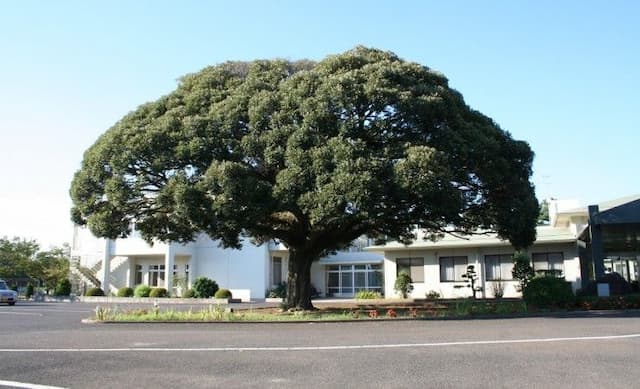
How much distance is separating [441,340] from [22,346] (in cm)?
878

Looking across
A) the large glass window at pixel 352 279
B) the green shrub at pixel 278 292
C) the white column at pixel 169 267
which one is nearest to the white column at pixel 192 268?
the white column at pixel 169 267

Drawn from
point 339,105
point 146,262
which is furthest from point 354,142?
point 146,262

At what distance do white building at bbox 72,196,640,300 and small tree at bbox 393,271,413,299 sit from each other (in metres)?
0.92

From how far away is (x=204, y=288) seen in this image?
36406 millimetres

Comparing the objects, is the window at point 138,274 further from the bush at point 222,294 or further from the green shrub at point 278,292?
the bush at point 222,294

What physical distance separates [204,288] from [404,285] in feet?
42.3

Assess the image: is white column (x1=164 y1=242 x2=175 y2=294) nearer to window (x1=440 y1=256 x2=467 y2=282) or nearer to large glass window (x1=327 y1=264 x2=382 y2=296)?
large glass window (x1=327 y1=264 x2=382 y2=296)

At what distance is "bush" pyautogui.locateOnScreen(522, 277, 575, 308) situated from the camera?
824 inches

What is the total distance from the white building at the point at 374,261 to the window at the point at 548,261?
49 millimetres

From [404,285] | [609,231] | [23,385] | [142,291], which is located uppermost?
[609,231]

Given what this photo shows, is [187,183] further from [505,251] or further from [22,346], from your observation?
[505,251]

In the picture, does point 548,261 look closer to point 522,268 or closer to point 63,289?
point 522,268

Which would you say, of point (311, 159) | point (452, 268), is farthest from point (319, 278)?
point (311, 159)

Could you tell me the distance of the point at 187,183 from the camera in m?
17.7
